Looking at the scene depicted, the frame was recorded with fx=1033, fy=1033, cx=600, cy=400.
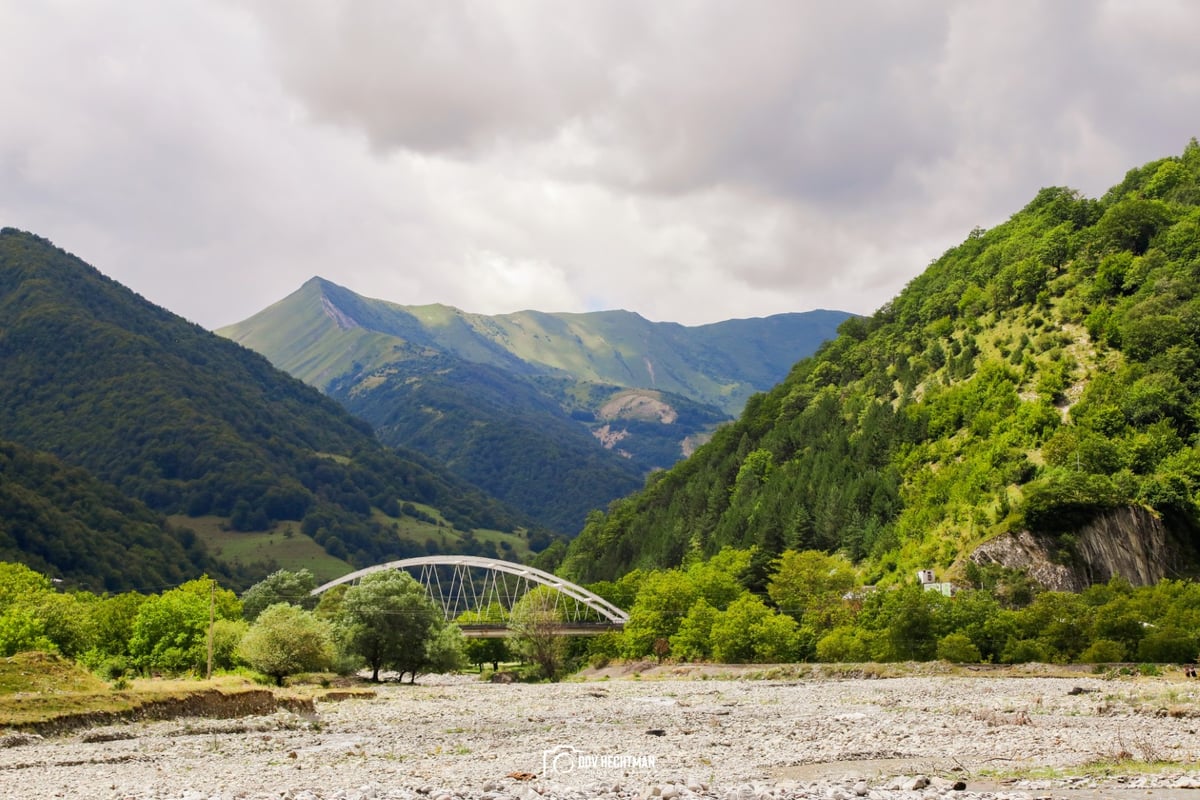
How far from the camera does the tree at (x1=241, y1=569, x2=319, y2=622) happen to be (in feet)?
409

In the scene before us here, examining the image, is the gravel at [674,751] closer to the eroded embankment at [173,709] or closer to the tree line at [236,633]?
the eroded embankment at [173,709]

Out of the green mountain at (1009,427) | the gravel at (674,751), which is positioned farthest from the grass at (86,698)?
the green mountain at (1009,427)

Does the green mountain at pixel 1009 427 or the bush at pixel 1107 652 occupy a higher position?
the green mountain at pixel 1009 427

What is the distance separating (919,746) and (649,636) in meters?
76.4

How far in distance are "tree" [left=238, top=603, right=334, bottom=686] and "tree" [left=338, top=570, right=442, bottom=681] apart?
11.8m

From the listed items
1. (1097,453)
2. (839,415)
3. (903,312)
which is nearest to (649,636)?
(1097,453)

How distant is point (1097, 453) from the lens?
104062 mm

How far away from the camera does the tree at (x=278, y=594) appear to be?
12469cm

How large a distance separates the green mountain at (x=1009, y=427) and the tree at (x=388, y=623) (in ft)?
154

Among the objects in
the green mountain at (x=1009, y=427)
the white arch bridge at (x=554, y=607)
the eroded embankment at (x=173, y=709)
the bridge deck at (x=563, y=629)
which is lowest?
the eroded embankment at (x=173, y=709)

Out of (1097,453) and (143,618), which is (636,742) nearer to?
(143,618)

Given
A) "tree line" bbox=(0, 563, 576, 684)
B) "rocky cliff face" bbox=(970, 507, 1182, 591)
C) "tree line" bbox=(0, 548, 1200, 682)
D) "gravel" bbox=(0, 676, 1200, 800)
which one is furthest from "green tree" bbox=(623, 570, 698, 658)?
"gravel" bbox=(0, 676, 1200, 800)

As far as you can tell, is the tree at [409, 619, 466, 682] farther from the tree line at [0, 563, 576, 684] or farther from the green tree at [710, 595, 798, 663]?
the green tree at [710, 595, 798, 663]

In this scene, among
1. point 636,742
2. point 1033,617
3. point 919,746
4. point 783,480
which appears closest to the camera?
point 919,746
